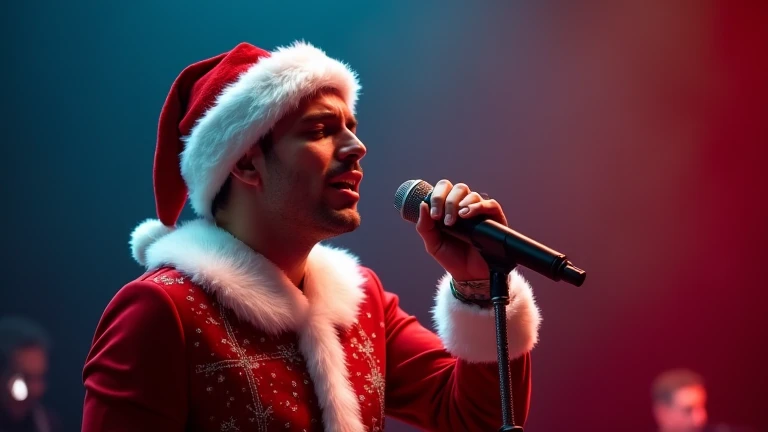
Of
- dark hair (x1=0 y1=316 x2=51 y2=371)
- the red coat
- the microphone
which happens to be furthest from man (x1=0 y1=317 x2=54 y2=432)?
the microphone

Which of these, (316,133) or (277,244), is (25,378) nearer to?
(277,244)

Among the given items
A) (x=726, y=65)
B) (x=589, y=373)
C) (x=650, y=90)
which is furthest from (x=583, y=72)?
(x=589, y=373)

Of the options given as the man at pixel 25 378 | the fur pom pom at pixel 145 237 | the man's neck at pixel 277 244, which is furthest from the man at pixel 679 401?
the man at pixel 25 378

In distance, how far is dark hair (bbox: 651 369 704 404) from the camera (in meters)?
2.92

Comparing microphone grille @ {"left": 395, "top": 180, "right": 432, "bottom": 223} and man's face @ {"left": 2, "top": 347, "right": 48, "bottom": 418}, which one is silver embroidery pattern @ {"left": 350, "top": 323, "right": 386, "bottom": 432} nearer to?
microphone grille @ {"left": 395, "top": 180, "right": 432, "bottom": 223}

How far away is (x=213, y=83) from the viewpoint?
5.40 feet

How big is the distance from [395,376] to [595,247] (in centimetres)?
153

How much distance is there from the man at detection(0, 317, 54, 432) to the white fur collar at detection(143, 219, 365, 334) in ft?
4.11

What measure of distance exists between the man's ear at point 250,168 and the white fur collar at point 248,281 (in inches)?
4.9

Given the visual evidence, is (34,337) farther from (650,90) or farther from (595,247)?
(650,90)

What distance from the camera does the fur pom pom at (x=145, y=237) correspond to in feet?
5.29

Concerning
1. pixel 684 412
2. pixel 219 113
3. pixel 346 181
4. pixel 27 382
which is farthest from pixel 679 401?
pixel 27 382

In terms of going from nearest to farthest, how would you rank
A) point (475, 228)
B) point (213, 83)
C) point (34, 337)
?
point (475, 228) → point (213, 83) → point (34, 337)

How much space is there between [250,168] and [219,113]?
0.13 meters
